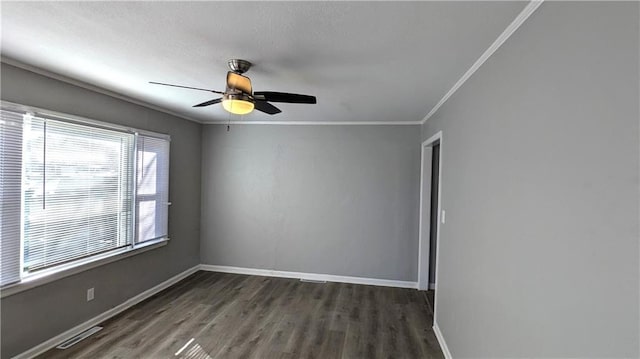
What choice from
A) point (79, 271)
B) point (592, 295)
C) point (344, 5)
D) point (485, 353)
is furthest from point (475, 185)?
point (79, 271)

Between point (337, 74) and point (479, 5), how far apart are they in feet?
3.98

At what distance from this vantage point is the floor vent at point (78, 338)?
9.10 ft

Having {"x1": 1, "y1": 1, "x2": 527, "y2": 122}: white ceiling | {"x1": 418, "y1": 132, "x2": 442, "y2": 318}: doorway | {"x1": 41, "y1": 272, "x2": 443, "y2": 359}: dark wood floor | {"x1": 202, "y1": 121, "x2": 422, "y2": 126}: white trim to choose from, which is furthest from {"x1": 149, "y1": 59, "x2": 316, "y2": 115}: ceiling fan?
{"x1": 418, "y1": 132, "x2": 442, "y2": 318}: doorway

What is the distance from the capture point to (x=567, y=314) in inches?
44.6

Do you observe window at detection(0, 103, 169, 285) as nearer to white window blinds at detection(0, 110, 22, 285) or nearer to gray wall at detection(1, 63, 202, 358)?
white window blinds at detection(0, 110, 22, 285)

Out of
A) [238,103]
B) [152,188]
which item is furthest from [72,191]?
[238,103]

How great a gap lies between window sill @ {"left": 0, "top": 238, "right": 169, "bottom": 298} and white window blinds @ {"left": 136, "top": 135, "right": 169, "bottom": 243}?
0.18 meters

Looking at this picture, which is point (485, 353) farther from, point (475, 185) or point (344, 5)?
point (344, 5)

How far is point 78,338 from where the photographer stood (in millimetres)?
2902

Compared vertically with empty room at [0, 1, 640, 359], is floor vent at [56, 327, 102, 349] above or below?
below

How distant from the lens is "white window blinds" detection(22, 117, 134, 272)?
101 inches

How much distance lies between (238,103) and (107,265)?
2598mm

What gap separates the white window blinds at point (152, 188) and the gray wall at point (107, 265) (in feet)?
0.64

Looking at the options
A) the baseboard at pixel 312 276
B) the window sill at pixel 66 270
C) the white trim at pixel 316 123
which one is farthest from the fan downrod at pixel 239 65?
the baseboard at pixel 312 276
